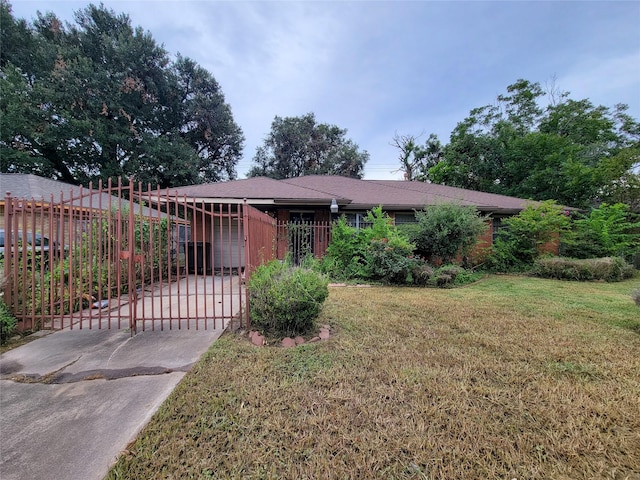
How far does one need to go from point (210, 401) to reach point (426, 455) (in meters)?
1.76

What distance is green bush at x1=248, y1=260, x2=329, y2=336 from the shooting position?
3418 millimetres

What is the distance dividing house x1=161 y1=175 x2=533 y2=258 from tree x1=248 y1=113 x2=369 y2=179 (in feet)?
40.6

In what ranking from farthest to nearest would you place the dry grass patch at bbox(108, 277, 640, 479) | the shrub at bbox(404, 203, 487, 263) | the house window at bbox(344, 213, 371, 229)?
the house window at bbox(344, 213, 371, 229), the shrub at bbox(404, 203, 487, 263), the dry grass patch at bbox(108, 277, 640, 479)

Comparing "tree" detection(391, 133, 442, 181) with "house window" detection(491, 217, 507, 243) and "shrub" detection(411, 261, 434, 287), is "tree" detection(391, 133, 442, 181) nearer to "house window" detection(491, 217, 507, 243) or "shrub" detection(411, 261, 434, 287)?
"house window" detection(491, 217, 507, 243)

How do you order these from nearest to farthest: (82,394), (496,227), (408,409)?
(408,409) → (82,394) → (496,227)

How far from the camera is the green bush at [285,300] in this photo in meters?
3.42

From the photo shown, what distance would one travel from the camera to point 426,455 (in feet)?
5.75

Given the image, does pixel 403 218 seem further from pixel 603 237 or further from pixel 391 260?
pixel 603 237

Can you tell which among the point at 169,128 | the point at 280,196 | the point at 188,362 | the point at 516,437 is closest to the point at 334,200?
the point at 280,196

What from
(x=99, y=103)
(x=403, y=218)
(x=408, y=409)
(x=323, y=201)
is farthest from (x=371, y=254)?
(x=99, y=103)

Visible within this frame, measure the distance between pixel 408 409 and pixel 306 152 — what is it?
25520 millimetres

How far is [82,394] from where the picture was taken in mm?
2428

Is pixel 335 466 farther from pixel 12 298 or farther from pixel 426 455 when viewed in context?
pixel 12 298

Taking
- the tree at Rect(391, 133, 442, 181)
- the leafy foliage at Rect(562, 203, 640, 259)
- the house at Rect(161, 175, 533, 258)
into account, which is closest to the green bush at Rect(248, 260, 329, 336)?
the house at Rect(161, 175, 533, 258)
